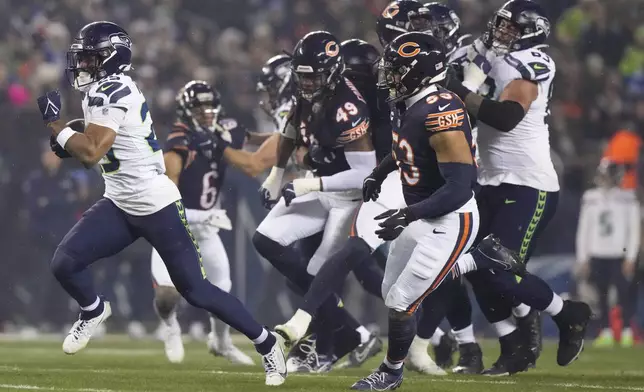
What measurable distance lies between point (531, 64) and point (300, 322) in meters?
2.11

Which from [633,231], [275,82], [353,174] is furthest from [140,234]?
[633,231]

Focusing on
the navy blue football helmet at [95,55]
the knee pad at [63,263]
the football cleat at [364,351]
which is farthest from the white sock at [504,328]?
the navy blue football helmet at [95,55]

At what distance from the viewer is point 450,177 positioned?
6.64m

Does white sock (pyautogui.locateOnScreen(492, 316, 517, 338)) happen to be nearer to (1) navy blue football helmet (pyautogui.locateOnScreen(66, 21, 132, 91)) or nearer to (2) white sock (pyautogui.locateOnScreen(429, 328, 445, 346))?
(2) white sock (pyautogui.locateOnScreen(429, 328, 445, 346))

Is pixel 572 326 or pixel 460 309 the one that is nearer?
pixel 572 326

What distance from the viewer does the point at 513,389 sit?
716 cm

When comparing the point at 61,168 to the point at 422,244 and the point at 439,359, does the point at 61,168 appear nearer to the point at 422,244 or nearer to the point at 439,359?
the point at 439,359

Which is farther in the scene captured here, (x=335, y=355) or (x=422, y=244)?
(x=335, y=355)

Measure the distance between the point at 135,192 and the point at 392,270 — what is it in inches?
57.4

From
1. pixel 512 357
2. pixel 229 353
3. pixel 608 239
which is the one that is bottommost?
pixel 608 239

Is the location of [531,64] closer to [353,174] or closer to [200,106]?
[353,174]

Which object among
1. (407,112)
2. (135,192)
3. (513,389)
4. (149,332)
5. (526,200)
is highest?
(407,112)

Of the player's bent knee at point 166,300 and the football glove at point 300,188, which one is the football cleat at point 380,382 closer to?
the football glove at point 300,188

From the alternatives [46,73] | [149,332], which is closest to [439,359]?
[149,332]
